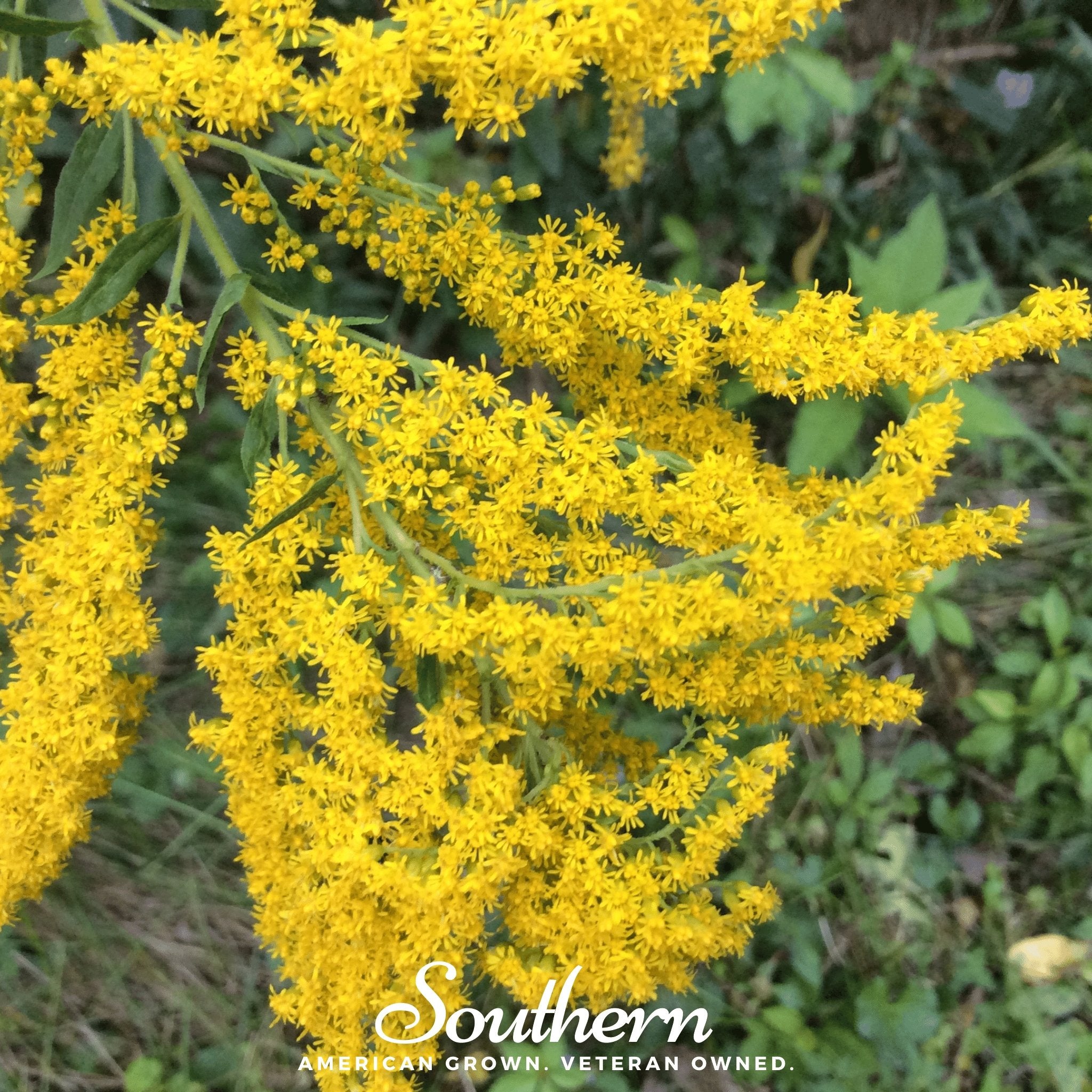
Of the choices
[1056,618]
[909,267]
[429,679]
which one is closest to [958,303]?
[909,267]

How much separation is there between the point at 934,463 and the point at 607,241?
82 cm

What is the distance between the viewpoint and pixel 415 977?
1729 millimetres

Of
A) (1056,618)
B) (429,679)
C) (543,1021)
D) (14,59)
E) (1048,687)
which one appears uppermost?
(14,59)

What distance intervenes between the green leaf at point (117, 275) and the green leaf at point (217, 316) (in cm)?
18

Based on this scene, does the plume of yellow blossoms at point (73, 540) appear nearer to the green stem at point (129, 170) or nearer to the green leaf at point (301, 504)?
the green stem at point (129, 170)

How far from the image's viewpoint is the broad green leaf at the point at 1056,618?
2869 millimetres

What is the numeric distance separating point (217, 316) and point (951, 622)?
2219mm

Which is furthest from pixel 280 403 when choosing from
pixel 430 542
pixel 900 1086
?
pixel 900 1086

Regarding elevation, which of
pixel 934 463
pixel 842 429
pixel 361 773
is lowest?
pixel 361 773

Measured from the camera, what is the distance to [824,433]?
2518 mm

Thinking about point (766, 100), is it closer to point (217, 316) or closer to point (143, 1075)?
point (217, 316)

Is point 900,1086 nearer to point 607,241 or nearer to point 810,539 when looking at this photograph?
point 810,539

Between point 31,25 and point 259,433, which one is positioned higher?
point 31,25

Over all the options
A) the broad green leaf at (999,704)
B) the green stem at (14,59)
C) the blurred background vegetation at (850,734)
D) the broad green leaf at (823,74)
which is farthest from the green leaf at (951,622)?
the green stem at (14,59)
